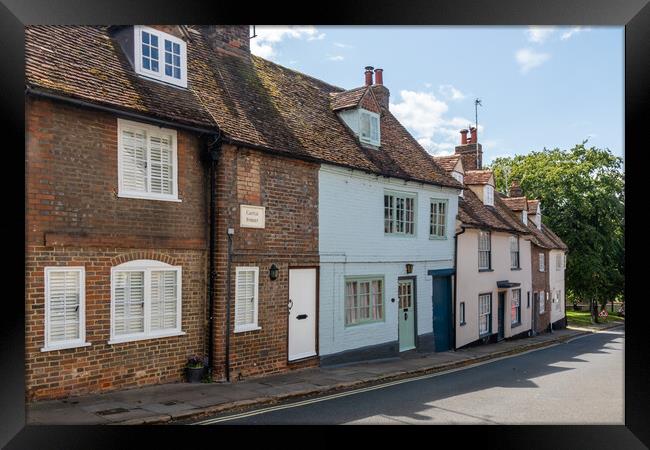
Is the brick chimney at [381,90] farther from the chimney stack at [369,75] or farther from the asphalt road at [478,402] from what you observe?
the asphalt road at [478,402]

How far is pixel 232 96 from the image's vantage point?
1246 cm

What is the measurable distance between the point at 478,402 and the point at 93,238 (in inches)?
285

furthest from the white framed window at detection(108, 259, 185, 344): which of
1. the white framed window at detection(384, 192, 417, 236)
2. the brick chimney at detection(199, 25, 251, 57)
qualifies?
the white framed window at detection(384, 192, 417, 236)

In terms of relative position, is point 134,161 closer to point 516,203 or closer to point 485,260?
point 485,260

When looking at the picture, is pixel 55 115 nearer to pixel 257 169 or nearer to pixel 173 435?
pixel 257 169

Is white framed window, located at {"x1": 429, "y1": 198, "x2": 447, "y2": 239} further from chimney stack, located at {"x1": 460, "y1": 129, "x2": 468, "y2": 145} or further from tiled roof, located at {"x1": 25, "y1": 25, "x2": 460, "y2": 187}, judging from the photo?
chimney stack, located at {"x1": 460, "y1": 129, "x2": 468, "y2": 145}

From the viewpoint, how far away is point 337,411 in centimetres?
879

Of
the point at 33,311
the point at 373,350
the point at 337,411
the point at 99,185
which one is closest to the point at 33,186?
the point at 99,185

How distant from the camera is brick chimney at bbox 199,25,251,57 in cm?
1334

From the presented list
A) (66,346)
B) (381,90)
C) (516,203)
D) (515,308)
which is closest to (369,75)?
(381,90)

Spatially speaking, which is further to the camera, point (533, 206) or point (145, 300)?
point (533, 206)

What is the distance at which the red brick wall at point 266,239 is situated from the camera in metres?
10.8

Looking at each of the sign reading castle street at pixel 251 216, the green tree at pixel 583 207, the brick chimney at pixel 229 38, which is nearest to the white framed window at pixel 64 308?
the sign reading castle street at pixel 251 216
